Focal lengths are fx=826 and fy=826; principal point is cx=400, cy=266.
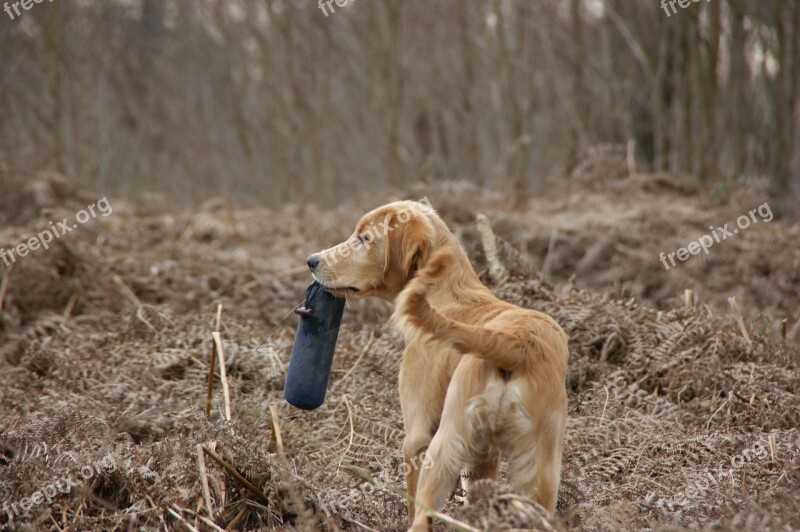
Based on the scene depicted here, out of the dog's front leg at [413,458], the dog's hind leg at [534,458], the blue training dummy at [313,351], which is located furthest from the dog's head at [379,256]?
the dog's hind leg at [534,458]

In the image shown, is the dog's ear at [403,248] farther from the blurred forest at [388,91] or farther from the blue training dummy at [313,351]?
the blurred forest at [388,91]

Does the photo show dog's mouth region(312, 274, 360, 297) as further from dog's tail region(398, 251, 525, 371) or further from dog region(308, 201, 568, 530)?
dog's tail region(398, 251, 525, 371)

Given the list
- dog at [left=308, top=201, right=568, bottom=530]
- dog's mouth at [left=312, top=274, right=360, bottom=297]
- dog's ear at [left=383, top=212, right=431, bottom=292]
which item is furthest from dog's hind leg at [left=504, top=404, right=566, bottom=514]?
dog's mouth at [left=312, top=274, right=360, bottom=297]

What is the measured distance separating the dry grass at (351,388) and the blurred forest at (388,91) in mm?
3386

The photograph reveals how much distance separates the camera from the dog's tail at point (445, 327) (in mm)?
3375

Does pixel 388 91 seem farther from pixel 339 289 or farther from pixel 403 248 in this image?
pixel 403 248

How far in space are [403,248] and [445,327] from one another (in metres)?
1.04

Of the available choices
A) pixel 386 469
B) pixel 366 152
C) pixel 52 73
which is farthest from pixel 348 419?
pixel 366 152

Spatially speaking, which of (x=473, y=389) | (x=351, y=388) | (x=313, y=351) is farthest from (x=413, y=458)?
(x=351, y=388)

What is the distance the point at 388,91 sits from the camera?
17594 millimetres

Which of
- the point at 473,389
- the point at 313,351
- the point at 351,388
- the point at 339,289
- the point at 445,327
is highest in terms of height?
the point at 339,289

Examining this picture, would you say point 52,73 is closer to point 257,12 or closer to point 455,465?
point 257,12

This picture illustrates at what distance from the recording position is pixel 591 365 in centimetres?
628

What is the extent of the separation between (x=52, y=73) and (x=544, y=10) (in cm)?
987
